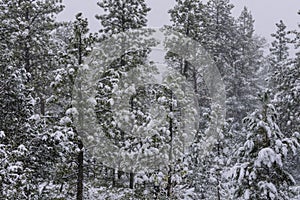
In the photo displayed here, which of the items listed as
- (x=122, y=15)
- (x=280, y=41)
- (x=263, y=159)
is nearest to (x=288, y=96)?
(x=263, y=159)

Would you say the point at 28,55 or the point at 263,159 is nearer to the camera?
the point at 263,159

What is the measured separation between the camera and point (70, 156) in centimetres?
1500

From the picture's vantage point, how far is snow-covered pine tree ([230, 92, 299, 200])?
8680 mm

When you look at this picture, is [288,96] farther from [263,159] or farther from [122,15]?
[122,15]

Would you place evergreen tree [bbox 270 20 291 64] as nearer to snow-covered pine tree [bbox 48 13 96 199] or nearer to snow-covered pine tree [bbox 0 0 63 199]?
snow-covered pine tree [bbox 0 0 63 199]

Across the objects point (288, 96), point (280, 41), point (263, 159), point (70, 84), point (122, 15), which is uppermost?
point (280, 41)

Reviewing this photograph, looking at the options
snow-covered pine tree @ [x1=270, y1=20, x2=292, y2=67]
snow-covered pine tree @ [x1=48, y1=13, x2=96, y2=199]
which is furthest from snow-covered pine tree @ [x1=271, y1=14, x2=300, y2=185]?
snow-covered pine tree @ [x1=270, y1=20, x2=292, y2=67]

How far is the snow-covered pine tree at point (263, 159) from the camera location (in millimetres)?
8680

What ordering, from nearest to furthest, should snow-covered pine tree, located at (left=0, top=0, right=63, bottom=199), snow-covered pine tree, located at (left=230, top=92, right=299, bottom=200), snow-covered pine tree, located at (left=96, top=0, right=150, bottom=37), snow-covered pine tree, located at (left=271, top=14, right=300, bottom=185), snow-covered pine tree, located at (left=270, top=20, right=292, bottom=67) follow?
1. snow-covered pine tree, located at (left=230, top=92, right=299, bottom=200)
2. snow-covered pine tree, located at (left=0, top=0, right=63, bottom=199)
3. snow-covered pine tree, located at (left=271, top=14, right=300, bottom=185)
4. snow-covered pine tree, located at (left=96, top=0, right=150, bottom=37)
5. snow-covered pine tree, located at (left=270, top=20, right=292, bottom=67)

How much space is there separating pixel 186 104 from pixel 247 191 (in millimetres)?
6135

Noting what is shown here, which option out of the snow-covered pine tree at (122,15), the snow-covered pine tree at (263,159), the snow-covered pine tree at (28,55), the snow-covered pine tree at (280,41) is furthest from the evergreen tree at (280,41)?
the snow-covered pine tree at (263,159)

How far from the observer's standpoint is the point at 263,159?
8.67 meters

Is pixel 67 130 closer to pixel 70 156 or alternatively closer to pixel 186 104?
pixel 70 156

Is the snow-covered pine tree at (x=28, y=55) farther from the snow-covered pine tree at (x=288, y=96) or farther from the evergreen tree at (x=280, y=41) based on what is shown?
the evergreen tree at (x=280, y=41)
